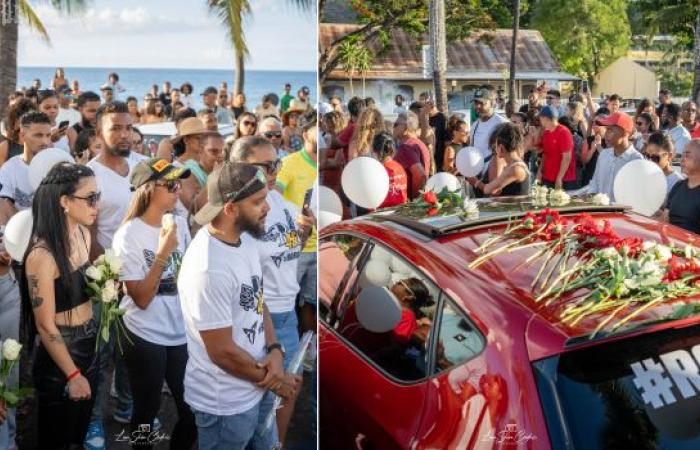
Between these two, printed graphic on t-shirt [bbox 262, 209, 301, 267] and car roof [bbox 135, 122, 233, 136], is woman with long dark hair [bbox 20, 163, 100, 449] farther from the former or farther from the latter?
printed graphic on t-shirt [bbox 262, 209, 301, 267]

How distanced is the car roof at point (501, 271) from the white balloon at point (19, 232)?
4.58 feet

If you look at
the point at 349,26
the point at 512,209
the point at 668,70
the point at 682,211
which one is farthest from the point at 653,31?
the point at 512,209

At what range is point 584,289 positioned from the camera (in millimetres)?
2613

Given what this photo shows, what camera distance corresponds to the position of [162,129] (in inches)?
105

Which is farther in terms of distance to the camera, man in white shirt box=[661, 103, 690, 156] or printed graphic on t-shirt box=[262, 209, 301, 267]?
man in white shirt box=[661, 103, 690, 156]

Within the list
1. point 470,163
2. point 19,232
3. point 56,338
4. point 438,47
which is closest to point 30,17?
point 19,232

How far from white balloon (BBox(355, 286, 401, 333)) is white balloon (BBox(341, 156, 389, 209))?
7.10ft

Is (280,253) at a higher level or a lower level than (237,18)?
lower

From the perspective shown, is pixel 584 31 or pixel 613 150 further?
pixel 584 31

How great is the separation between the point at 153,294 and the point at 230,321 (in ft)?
1.00

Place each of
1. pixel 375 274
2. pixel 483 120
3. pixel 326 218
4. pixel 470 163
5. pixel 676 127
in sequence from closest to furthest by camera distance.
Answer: pixel 375 274, pixel 326 218, pixel 470 163, pixel 483 120, pixel 676 127

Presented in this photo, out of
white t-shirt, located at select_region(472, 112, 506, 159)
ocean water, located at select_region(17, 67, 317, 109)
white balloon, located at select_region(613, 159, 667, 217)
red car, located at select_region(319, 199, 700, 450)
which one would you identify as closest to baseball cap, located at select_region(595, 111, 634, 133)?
white balloon, located at select_region(613, 159, 667, 217)

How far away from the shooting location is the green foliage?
59.4ft

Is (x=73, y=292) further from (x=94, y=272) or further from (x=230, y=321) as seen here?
(x=230, y=321)
